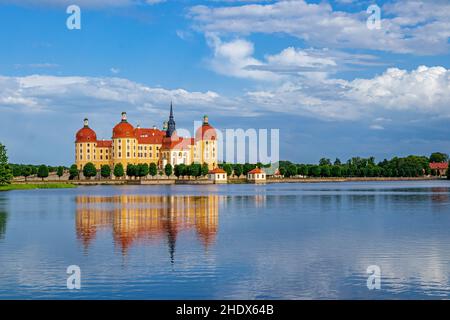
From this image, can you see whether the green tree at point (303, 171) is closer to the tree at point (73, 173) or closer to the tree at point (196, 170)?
the tree at point (196, 170)

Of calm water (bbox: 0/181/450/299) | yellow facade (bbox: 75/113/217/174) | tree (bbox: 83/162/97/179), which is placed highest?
yellow facade (bbox: 75/113/217/174)

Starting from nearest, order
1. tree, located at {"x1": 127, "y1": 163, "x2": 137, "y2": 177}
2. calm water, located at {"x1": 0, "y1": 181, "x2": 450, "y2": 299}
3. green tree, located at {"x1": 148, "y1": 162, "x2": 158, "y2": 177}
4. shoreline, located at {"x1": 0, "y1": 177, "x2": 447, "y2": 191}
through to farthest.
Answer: calm water, located at {"x1": 0, "y1": 181, "x2": 450, "y2": 299} < shoreline, located at {"x1": 0, "y1": 177, "x2": 447, "y2": 191} < tree, located at {"x1": 127, "y1": 163, "x2": 137, "y2": 177} < green tree, located at {"x1": 148, "y1": 162, "x2": 158, "y2": 177}

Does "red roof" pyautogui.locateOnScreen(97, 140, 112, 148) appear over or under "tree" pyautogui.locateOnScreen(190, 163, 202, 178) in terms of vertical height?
over

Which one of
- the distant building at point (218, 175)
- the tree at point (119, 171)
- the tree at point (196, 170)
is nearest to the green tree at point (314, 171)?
the distant building at point (218, 175)

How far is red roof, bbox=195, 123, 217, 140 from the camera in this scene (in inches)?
4739

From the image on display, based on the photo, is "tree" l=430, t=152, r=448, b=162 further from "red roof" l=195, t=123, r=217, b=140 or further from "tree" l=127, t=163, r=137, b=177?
"tree" l=127, t=163, r=137, b=177

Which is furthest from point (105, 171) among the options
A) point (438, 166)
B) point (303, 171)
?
point (438, 166)

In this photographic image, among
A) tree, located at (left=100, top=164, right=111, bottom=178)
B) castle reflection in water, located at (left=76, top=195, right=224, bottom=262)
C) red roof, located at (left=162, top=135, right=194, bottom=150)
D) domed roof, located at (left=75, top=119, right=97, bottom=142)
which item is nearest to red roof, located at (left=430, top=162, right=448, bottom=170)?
red roof, located at (left=162, top=135, right=194, bottom=150)

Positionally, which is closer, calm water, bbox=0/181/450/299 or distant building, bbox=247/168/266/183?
calm water, bbox=0/181/450/299

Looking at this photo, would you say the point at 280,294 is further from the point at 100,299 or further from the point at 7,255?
the point at 7,255

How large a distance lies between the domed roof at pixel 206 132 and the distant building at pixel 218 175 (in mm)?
15702

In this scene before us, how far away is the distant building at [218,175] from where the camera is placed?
104 m
